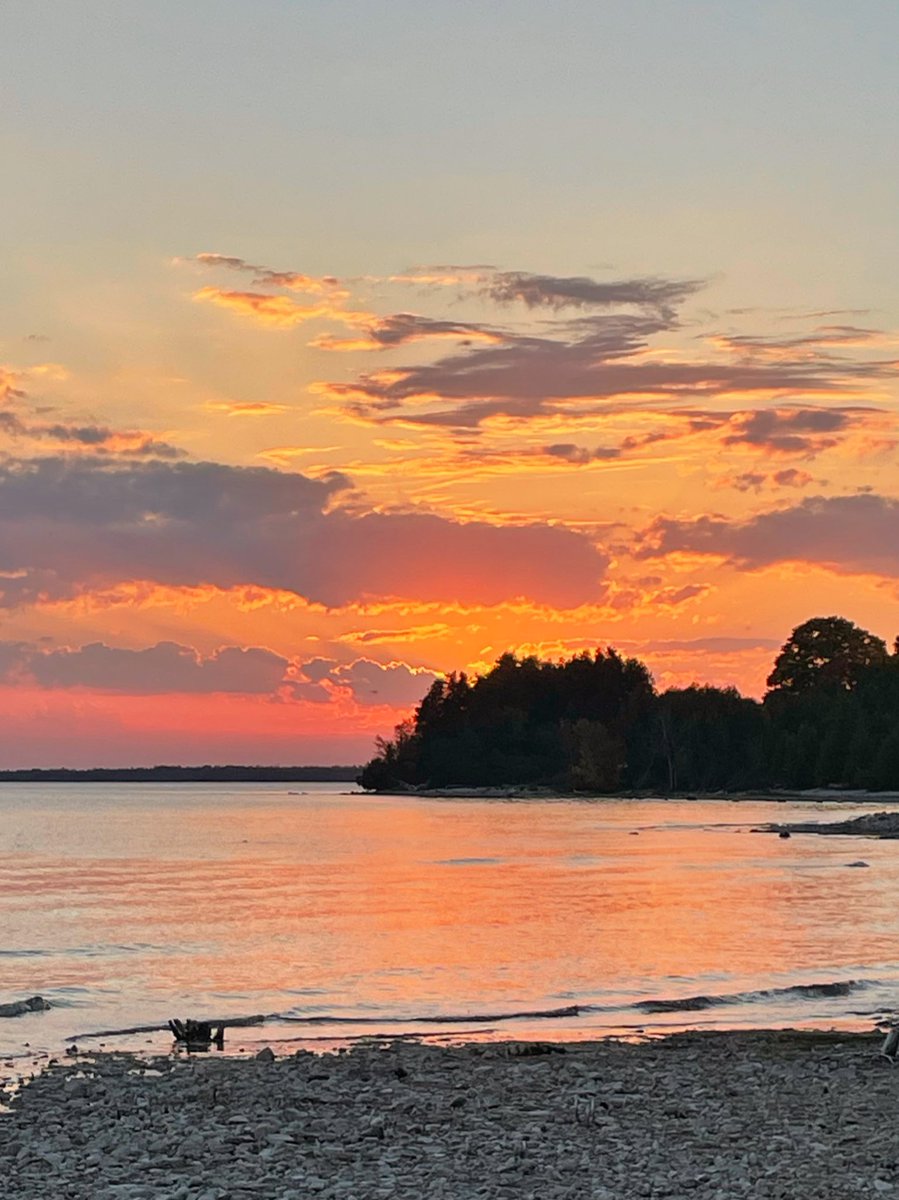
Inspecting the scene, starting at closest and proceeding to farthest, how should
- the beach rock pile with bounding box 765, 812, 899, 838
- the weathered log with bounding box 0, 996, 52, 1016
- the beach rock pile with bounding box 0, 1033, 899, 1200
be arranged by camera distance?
the beach rock pile with bounding box 0, 1033, 899, 1200 → the weathered log with bounding box 0, 996, 52, 1016 → the beach rock pile with bounding box 765, 812, 899, 838

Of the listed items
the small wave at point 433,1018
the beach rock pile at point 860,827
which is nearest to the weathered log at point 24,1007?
the small wave at point 433,1018

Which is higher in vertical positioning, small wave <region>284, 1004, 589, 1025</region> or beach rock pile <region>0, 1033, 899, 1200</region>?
beach rock pile <region>0, 1033, 899, 1200</region>

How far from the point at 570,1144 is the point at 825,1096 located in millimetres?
4496

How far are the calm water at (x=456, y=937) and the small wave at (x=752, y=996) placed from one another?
0.09 meters

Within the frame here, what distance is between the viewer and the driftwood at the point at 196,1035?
84.2ft

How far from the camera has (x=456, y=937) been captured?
45.4 meters

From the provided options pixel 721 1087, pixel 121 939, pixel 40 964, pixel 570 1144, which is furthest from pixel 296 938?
pixel 570 1144

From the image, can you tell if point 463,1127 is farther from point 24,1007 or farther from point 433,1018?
point 24,1007

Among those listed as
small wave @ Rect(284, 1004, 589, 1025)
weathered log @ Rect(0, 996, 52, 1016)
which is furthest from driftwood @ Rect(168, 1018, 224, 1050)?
weathered log @ Rect(0, 996, 52, 1016)

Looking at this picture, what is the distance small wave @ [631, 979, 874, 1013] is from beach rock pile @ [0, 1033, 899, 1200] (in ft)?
22.8

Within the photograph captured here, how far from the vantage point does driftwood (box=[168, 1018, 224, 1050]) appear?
25.7 metres

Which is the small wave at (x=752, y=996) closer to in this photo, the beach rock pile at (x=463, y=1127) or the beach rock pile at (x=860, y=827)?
the beach rock pile at (x=463, y=1127)

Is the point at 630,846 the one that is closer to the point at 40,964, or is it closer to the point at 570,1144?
the point at 40,964

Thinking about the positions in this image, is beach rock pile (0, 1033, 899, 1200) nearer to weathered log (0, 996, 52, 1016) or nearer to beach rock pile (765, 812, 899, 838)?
weathered log (0, 996, 52, 1016)
